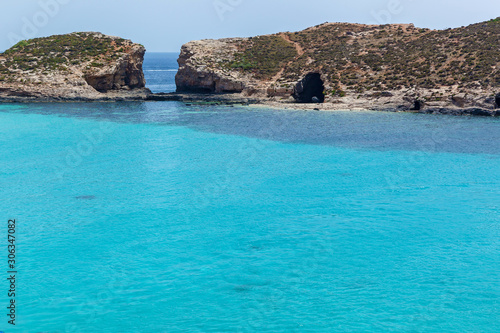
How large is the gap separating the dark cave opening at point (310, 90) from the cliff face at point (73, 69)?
22750 millimetres

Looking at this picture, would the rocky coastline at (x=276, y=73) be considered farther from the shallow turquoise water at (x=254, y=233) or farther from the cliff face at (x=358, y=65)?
the shallow turquoise water at (x=254, y=233)

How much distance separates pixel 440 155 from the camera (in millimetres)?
34594

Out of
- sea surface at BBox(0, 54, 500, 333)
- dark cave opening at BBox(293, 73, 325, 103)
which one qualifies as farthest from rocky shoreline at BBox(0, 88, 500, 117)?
sea surface at BBox(0, 54, 500, 333)

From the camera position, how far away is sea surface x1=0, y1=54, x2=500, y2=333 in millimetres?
13680

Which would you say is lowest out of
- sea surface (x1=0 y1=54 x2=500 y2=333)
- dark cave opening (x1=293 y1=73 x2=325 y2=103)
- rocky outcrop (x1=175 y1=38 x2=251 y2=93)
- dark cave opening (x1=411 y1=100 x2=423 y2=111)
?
sea surface (x1=0 y1=54 x2=500 y2=333)

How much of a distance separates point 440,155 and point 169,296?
85.2ft

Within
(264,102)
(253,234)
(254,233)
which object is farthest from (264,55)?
(253,234)

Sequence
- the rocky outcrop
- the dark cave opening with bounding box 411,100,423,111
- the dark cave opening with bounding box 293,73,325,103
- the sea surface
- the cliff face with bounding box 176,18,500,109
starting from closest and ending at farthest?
the sea surface < the dark cave opening with bounding box 411,100,423,111 < the cliff face with bounding box 176,18,500,109 < the dark cave opening with bounding box 293,73,325,103 < the rocky outcrop

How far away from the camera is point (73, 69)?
68188mm

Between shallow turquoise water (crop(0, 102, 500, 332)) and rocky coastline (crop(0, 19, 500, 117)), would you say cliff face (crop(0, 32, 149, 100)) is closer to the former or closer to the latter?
rocky coastline (crop(0, 19, 500, 117))

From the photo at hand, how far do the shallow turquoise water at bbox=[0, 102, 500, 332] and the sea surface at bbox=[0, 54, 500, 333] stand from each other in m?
0.07

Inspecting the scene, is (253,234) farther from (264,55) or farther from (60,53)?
(60,53)

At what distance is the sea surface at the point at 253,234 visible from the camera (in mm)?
13680

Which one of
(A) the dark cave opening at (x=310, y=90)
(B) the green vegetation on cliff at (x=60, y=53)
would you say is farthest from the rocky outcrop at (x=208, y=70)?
(B) the green vegetation on cliff at (x=60, y=53)
